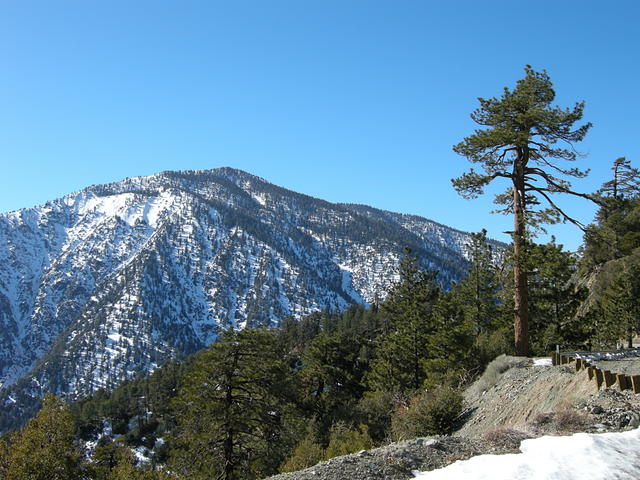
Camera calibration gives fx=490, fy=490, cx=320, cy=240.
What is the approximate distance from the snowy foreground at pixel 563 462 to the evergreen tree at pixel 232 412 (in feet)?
41.4

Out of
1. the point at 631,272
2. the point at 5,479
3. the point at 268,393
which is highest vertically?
the point at 631,272

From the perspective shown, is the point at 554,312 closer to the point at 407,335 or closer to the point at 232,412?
the point at 407,335

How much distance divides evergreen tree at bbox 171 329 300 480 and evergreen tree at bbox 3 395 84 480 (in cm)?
450

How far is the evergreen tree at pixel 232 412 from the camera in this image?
1750 cm

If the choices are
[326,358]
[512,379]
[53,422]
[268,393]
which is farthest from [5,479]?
[326,358]

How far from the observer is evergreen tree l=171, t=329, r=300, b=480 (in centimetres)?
1750

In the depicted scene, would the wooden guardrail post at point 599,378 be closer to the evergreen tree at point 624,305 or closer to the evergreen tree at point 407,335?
the evergreen tree at point 407,335

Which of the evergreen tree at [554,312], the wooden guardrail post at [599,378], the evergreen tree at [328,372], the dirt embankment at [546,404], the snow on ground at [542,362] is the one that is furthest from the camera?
the evergreen tree at [328,372]

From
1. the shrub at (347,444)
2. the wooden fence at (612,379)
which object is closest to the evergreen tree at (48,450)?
the shrub at (347,444)

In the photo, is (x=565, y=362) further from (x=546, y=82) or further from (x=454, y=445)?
(x=546, y=82)

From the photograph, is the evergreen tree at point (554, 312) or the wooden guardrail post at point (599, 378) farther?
the evergreen tree at point (554, 312)

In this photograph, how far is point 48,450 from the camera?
18828 millimetres

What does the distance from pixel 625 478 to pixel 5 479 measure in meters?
21.2

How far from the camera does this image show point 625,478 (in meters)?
5.63
